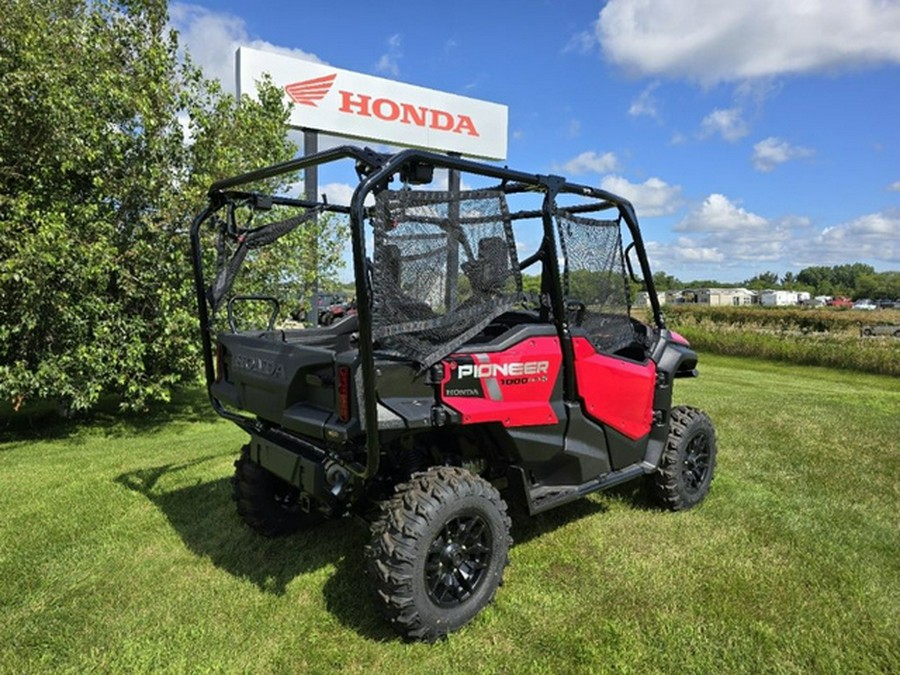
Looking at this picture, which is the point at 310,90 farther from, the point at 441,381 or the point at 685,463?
the point at 441,381

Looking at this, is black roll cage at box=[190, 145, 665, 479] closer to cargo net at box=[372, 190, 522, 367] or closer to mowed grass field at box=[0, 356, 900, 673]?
cargo net at box=[372, 190, 522, 367]

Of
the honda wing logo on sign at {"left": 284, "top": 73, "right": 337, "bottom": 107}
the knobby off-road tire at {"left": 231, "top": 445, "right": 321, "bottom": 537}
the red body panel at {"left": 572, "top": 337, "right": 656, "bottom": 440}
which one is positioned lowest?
the knobby off-road tire at {"left": 231, "top": 445, "right": 321, "bottom": 537}

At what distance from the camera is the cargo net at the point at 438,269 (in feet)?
9.33

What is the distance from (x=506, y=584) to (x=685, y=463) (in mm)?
1966

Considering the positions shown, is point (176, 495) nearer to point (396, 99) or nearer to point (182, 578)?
point (182, 578)

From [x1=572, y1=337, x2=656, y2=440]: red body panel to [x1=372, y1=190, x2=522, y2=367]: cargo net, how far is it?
24.4 inches

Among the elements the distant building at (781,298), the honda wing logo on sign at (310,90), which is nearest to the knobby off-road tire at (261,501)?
the honda wing logo on sign at (310,90)

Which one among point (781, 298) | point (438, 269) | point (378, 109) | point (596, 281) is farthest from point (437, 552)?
point (781, 298)

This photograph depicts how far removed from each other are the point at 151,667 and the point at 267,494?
139cm

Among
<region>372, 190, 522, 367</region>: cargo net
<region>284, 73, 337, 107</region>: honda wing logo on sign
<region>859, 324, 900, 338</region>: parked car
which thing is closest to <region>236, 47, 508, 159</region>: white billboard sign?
<region>284, 73, 337, 107</region>: honda wing logo on sign

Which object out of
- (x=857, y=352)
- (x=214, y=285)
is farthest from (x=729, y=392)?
(x=214, y=285)

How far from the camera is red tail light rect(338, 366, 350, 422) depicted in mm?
2842

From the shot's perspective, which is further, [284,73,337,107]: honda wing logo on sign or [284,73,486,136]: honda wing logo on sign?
[284,73,486,136]: honda wing logo on sign

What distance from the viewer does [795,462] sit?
603 cm
